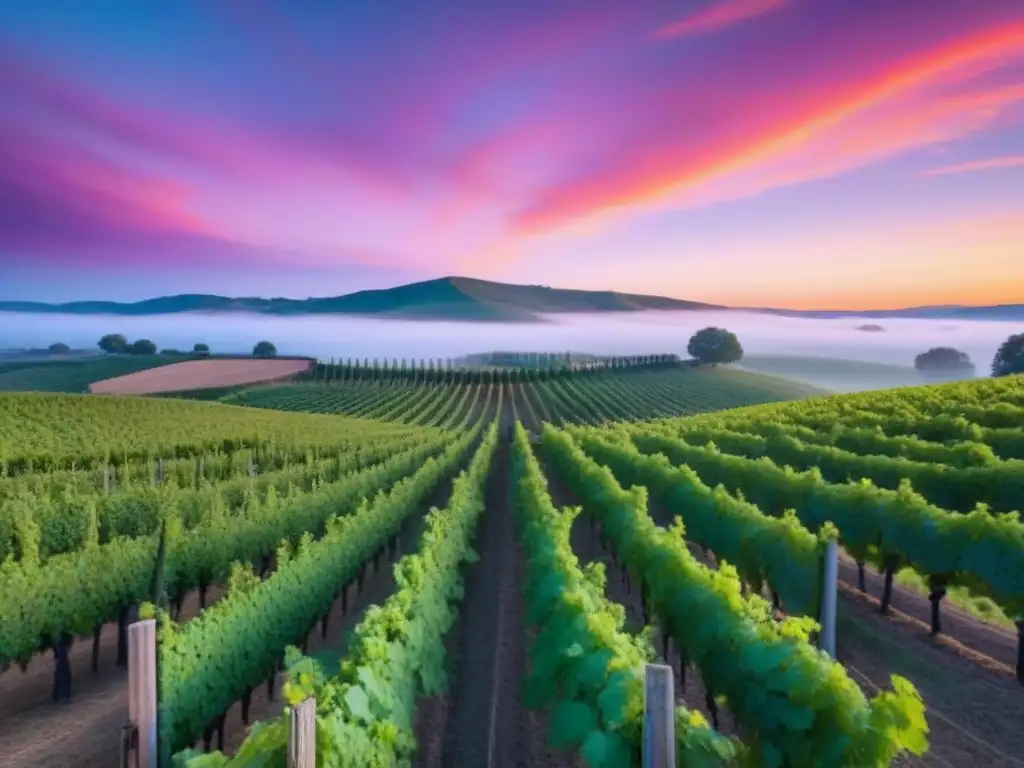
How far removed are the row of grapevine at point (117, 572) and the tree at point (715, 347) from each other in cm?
11987

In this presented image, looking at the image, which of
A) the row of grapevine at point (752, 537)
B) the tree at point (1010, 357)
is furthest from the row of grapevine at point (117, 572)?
the tree at point (1010, 357)

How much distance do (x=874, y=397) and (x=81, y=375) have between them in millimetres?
110880

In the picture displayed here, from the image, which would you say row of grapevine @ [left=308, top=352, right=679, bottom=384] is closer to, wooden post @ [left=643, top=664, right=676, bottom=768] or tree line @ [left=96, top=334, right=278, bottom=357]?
tree line @ [left=96, top=334, right=278, bottom=357]

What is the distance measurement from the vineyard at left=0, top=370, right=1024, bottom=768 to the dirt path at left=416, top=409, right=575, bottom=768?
43 mm

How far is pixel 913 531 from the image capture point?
1033 centimetres

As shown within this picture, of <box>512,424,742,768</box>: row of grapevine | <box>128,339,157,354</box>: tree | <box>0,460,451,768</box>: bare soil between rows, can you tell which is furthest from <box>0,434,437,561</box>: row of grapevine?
<box>128,339,157,354</box>: tree

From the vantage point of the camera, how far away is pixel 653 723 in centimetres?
405

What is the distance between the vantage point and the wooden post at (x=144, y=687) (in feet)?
16.2

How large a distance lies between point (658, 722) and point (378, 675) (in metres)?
2.87

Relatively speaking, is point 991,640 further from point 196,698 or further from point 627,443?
point 627,443

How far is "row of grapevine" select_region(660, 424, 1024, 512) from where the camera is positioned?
1310cm

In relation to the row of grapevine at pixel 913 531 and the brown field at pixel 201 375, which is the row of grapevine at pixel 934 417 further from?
the brown field at pixel 201 375

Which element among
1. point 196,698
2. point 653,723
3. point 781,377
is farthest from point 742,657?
point 781,377

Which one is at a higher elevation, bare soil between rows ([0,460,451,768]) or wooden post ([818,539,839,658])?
wooden post ([818,539,839,658])
